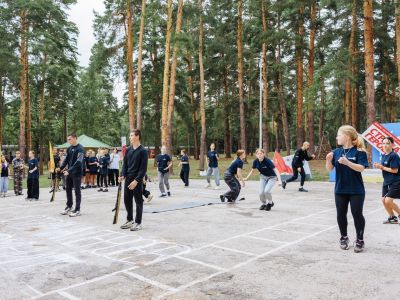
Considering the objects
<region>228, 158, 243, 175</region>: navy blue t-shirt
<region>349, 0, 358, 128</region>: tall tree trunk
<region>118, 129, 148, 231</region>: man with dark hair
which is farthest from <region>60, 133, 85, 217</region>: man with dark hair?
<region>349, 0, 358, 128</region>: tall tree trunk

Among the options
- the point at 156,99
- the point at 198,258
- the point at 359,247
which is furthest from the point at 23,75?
the point at 359,247

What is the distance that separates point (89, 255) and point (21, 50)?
2401 cm

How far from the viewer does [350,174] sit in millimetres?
5559

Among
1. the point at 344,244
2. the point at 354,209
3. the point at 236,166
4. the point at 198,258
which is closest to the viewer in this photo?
the point at 198,258

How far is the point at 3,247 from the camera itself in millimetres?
6355

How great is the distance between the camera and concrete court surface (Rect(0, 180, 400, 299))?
4.14m

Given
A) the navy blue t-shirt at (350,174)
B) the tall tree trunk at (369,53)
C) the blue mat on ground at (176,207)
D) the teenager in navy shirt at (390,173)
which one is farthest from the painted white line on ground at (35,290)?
the tall tree trunk at (369,53)

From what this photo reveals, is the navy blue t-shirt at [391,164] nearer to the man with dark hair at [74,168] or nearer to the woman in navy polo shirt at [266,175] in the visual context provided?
the woman in navy polo shirt at [266,175]

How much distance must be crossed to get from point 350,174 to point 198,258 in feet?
8.28

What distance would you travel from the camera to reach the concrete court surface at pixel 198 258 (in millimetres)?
4145

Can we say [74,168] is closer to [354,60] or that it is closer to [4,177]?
[4,177]

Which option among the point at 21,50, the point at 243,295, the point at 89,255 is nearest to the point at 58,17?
the point at 21,50

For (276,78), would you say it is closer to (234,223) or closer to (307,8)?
(307,8)

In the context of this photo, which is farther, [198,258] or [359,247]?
[359,247]
